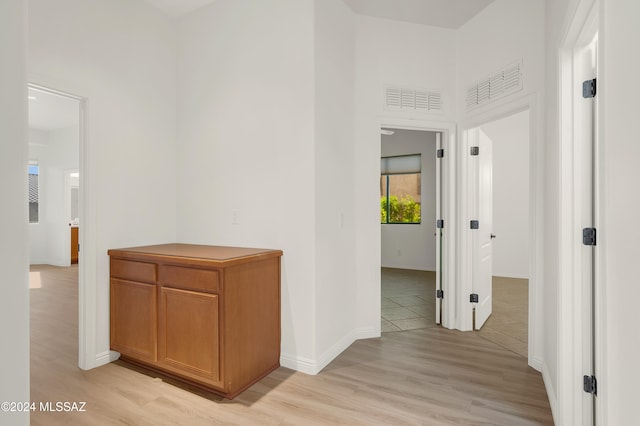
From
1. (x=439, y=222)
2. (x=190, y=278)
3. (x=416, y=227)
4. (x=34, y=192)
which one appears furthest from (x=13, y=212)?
(x=34, y=192)

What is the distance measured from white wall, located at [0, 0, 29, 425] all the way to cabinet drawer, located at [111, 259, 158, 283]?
7.21 ft

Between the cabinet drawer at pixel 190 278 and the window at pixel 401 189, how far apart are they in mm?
5750

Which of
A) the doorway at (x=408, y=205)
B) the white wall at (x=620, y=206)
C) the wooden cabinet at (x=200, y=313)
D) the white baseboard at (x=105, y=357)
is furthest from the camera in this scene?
the doorway at (x=408, y=205)

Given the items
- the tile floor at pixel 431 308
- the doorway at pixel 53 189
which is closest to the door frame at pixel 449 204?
the tile floor at pixel 431 308

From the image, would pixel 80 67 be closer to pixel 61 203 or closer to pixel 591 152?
pixel 591 152

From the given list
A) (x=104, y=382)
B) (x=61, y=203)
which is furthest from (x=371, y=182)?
(x=61, y=203)

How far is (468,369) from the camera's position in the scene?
107 inches

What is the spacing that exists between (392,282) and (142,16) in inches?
203

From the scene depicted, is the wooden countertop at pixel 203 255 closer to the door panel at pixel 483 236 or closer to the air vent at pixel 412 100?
the air vent at pixel 412 100

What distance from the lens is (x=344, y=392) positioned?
7.76 feet

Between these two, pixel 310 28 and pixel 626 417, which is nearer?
pixel 626 417

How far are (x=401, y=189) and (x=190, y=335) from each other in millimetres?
5973

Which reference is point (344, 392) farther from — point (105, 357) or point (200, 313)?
point (105, 357)

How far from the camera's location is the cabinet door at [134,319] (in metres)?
2.57
